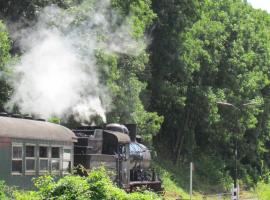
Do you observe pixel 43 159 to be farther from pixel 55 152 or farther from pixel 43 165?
pixel 55 152

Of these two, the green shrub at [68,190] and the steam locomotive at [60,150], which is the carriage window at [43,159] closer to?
the steam locomotive at [60,150]

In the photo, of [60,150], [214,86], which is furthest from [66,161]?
[214,86]

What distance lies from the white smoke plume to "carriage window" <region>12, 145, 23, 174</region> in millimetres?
8025

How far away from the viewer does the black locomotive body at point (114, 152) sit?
63.1 feet

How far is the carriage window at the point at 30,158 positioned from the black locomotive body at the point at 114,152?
6.85 feet

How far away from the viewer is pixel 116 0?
1200 inches

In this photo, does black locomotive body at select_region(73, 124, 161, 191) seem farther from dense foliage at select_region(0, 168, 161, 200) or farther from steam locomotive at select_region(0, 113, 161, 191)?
dense foliage at select_region(0, 168, 161, 200)

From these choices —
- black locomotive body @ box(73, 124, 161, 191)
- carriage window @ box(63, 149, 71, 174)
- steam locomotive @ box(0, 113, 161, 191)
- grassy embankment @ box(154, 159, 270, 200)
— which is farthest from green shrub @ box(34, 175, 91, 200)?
grassy embankment @ box(154, 159, 270, 200)

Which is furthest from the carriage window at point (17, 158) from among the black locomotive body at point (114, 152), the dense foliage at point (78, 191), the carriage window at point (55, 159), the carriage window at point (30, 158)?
the dense foliage at point (78, 191)

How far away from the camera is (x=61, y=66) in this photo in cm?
2562

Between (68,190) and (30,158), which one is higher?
(30,158)

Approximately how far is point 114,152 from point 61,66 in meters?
6.46

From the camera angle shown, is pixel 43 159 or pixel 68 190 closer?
pixel 68 190

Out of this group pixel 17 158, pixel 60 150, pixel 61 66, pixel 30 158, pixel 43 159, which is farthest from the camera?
pixel 61 66
